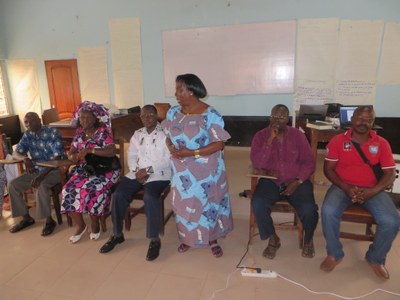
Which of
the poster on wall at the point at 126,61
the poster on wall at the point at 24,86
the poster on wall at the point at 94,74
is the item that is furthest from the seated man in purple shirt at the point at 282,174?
the poster on wall at the point at 24,86

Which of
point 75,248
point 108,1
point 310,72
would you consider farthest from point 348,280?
point 108,1

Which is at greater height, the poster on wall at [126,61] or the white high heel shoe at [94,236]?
the poster on wall at [126,61]

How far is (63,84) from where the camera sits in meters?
5.73

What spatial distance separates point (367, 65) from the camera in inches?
171

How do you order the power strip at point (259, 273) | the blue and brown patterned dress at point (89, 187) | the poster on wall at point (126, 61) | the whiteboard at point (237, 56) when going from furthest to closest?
the poster on wall at point (126, 61) < the whiteboard at point (237, 56) < the blue and brown patterned dress at point (89, 187) < the power strip at point (259, 273)

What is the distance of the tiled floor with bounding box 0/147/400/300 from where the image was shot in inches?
73.9

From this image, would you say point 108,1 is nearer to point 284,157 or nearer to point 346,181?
point 284,157

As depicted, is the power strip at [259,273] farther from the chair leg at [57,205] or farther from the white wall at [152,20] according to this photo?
the white wall at [152,20]

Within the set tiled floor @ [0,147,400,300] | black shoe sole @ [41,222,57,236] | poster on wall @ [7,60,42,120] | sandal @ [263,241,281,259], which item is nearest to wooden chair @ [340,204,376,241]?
tiled floor @ [0,147,400,300]

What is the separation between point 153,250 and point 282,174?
1.15m

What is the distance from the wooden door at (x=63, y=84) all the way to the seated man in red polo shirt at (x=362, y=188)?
16.4ft

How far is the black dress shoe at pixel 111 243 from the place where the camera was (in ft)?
7.73

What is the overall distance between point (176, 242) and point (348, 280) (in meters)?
1.30

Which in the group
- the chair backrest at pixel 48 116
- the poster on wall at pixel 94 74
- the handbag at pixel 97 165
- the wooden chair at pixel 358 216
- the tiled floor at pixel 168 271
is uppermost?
the poster on wall at pixel 94 74
